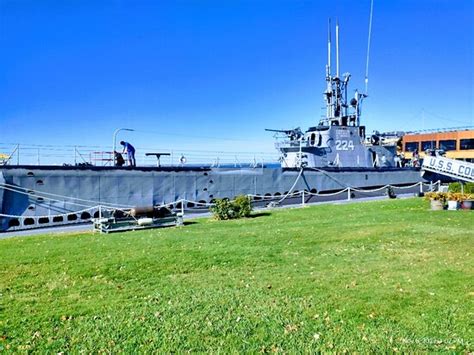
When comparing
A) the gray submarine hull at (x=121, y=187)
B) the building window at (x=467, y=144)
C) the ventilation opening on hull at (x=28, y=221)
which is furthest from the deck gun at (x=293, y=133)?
the building window at (x=467, y=144)

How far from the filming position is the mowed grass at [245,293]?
477 centimetres

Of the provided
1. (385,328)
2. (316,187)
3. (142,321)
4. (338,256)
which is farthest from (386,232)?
(316,187)

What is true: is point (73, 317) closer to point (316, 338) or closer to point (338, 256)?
point (316, 338)

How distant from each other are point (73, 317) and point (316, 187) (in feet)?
74.8

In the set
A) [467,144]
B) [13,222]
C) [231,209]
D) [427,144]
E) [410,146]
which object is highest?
[427,144]

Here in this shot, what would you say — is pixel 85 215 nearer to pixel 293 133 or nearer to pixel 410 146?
pixel 293 133

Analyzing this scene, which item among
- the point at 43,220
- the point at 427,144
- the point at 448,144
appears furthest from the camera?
the point at 427,144

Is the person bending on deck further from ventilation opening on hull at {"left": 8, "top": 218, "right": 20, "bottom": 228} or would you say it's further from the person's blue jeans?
ventilation opening on hull at {"left": 8, "top": 218, "right": 20, "bottom": 228}

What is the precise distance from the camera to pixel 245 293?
6430 millimetres

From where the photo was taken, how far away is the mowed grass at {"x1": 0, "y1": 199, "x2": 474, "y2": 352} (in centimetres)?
477

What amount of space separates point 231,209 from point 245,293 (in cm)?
1053

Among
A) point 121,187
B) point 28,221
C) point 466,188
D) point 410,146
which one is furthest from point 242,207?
point 410,146

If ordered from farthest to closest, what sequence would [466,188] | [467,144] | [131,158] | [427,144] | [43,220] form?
[427,144], [467,144], [466,188], [131,158], [43,220]

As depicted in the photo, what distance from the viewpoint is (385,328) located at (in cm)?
496
